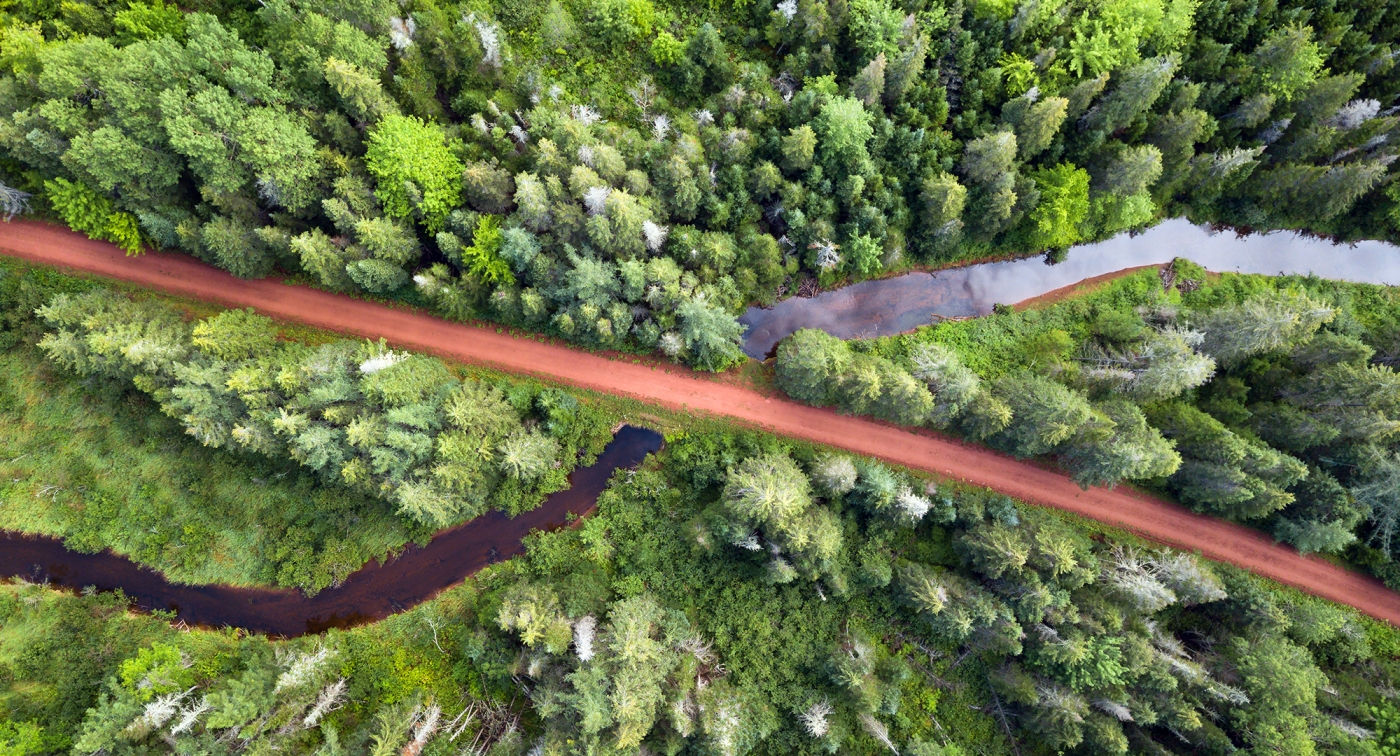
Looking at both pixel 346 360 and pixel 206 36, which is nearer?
pixel 206 36

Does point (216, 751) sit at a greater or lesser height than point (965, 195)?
lesser

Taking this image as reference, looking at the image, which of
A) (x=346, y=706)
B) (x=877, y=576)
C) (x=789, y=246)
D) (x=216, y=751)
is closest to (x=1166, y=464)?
(x=877, y=576)

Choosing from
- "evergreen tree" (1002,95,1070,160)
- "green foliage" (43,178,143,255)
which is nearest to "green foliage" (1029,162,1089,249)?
"evergreen tree" (1002,95,1070,160)

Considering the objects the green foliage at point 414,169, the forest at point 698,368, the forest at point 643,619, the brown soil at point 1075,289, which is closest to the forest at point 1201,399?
the forest at point 698,368

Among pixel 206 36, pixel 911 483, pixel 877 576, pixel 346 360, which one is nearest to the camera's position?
pixel 206 36

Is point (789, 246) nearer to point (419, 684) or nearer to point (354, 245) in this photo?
point (354, 245)
